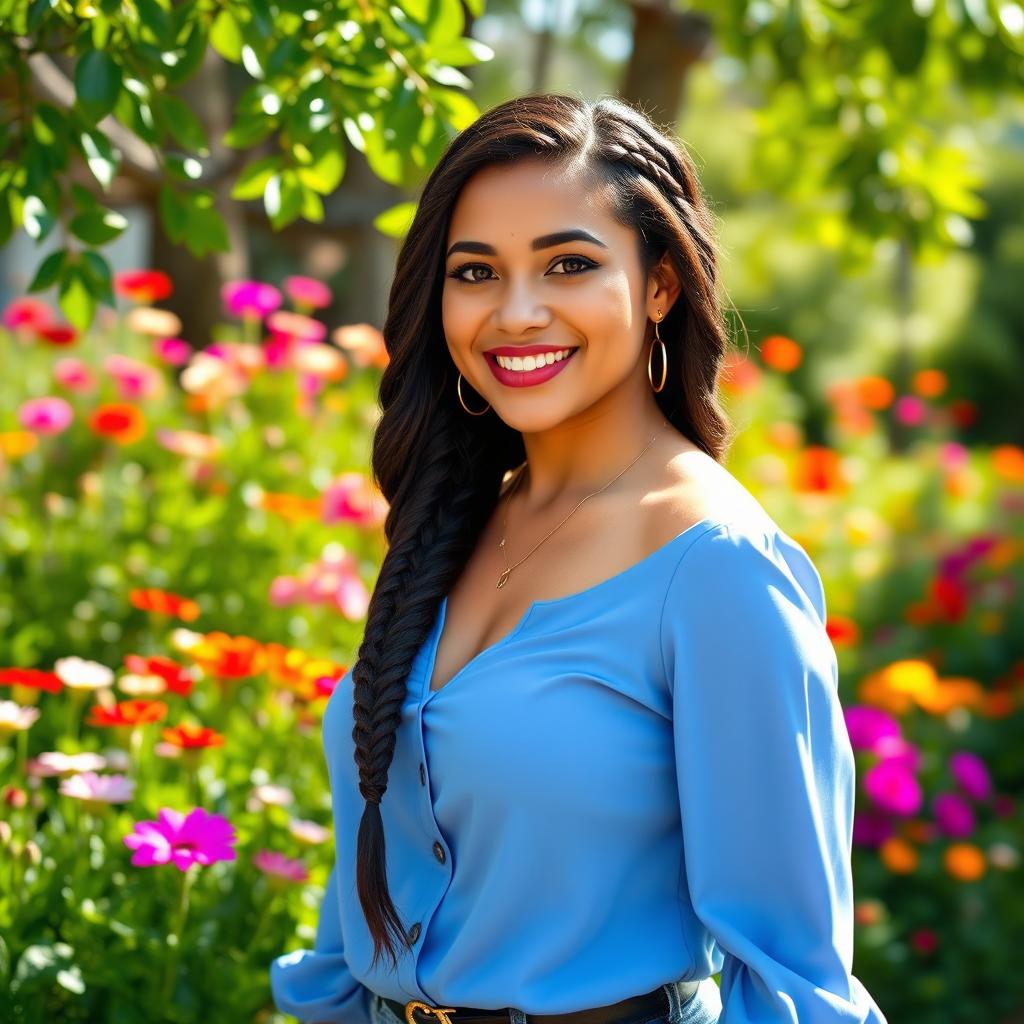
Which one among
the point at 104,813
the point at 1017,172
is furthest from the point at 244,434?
the point at 1017,172

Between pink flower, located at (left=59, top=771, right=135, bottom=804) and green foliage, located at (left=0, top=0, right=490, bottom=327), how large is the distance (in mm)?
778

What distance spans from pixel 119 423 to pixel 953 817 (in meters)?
2.56

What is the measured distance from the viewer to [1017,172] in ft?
54.9

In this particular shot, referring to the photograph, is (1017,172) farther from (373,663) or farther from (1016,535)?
→ (373,663)

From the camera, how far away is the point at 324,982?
218 centimetres

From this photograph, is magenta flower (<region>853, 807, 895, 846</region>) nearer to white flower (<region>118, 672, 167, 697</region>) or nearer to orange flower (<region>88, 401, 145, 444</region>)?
white flower (<region>118, 672, 167, 697</region>)

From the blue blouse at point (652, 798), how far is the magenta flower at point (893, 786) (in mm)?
2114

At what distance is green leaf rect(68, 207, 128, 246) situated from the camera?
229 centimetres

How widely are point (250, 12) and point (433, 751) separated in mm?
1135

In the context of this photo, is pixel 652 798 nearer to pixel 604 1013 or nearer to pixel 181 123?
pixel 604 1013

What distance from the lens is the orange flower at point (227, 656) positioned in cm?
277

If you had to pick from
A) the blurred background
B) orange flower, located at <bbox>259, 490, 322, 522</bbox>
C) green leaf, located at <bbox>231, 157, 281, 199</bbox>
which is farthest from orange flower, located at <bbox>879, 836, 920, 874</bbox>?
green leaf, located at <bbox>231, 157, 281, 199</bbox>

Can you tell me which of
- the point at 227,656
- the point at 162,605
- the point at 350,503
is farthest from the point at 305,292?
the point at 227,656

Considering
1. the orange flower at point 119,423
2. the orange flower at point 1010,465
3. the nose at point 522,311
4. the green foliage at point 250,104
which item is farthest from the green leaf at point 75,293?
the orange flower at point 1010,465
